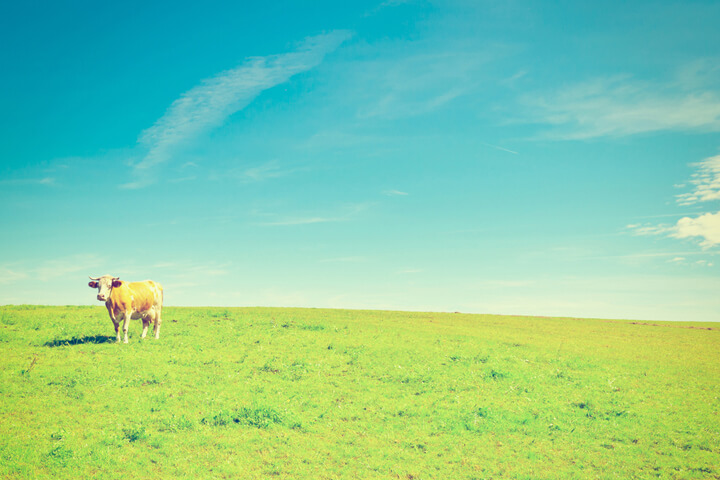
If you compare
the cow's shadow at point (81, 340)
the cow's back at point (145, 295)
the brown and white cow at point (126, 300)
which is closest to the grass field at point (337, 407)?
the cow's shadow at point (81, 340)

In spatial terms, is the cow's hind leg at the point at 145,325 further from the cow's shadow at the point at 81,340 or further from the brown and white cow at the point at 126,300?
the cow's shadow at the point at 81,340

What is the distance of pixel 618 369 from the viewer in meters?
28.1

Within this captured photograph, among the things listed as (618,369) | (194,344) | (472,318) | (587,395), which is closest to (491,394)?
(587,395)

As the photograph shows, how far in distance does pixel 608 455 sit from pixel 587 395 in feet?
21.9

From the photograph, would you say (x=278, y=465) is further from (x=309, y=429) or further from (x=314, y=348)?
(x=314, y=348)

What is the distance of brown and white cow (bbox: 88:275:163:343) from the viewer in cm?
2759

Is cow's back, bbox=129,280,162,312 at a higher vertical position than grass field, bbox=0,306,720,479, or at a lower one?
higher

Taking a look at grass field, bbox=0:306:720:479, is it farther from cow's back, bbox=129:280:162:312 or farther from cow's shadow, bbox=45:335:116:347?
cow's back, bbox=129:280:162:312

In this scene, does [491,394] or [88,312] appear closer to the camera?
[491,394]

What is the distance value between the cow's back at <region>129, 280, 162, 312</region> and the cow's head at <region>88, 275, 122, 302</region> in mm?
1124

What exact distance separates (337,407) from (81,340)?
1792cm

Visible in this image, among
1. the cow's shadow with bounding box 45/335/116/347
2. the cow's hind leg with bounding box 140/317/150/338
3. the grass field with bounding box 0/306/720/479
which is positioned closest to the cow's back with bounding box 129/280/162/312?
the cow's hind leg with bounding box 140/317/150/338

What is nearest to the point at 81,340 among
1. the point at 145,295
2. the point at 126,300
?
the point at 126,300

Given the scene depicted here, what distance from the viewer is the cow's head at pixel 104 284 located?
2709cm
